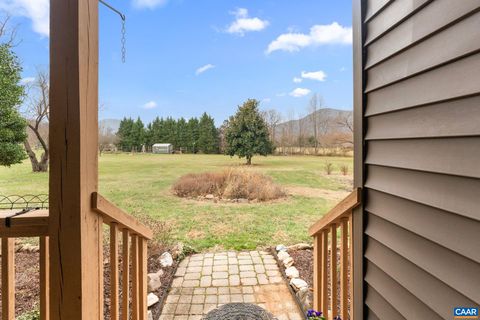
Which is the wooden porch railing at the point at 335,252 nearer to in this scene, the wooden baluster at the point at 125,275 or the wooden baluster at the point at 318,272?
the wooden baluster at the point at 318,272

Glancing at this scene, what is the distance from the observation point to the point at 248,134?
32.6 feet

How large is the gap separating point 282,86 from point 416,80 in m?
8.24

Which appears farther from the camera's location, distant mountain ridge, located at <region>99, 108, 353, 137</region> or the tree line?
the tree line

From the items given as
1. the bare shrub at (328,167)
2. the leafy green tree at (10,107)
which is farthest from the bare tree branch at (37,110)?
the bare shrub at (328,167)

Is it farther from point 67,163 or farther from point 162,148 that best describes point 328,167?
point 67,163

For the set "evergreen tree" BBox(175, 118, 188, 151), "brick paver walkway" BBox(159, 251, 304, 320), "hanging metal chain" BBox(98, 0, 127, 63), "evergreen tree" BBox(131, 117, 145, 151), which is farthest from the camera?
"evergreen tree" BBox(175, 118, 188, 151)

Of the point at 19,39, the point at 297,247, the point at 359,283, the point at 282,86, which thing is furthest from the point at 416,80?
the point at 282,86

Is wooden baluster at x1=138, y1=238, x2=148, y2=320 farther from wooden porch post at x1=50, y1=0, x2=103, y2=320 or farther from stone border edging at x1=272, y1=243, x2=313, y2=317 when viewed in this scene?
stone border edging at x1=272, y1=243, x2=313, y2=317

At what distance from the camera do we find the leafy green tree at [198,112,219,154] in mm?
10766

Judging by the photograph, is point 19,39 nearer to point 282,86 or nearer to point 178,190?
point 178,190

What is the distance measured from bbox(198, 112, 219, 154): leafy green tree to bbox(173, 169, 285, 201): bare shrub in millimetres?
3734

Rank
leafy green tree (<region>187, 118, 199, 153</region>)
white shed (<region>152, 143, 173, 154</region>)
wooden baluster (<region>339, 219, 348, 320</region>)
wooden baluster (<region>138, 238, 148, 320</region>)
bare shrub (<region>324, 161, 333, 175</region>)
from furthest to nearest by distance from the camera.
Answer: white shed (<region>152, 143, 173, 154</region>), leafy green tree (<region>187, 118, 199, 153</region>), bare shrub (<region>324, 161, 333, 175</region>), wooden baluster (<region>138, 238, 148, 320</region>), wooden baluster (<region>339, 219, 348, 320</region>)

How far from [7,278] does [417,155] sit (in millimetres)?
1463

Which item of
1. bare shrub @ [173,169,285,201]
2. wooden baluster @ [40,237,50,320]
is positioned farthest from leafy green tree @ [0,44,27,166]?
bare shrub @ [173,169,285,201]
